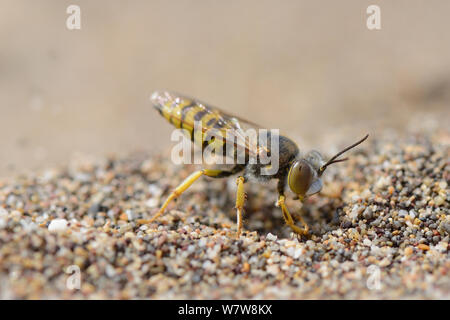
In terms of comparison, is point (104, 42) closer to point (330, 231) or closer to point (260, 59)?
point (260, 59)

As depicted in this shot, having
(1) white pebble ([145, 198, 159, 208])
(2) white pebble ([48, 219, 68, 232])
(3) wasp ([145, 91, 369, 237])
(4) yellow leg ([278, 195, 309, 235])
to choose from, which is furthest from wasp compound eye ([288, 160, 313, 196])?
(2) white pebble ([48, 219, 68, 232])

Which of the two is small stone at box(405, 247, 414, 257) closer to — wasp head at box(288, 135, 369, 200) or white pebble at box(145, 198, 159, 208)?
wasp head at box(288, 135, 369, 200)

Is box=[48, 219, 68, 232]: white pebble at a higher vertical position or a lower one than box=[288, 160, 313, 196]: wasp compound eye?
lower

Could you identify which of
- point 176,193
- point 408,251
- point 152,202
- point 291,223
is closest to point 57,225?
point 176,193

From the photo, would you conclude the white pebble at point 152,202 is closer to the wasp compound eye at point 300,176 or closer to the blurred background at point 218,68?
the wasp compound eye at point 300,176

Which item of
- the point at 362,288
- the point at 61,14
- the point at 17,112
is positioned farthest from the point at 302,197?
the point at 61,14

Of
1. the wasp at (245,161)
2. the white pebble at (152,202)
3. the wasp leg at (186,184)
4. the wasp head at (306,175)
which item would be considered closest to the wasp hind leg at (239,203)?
the wasp at (245,161)

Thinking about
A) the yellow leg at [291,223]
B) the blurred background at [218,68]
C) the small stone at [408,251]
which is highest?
the blurred background at [218,68]

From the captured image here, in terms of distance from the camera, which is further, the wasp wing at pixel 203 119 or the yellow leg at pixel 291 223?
the wasp wing at pixel 203 119
